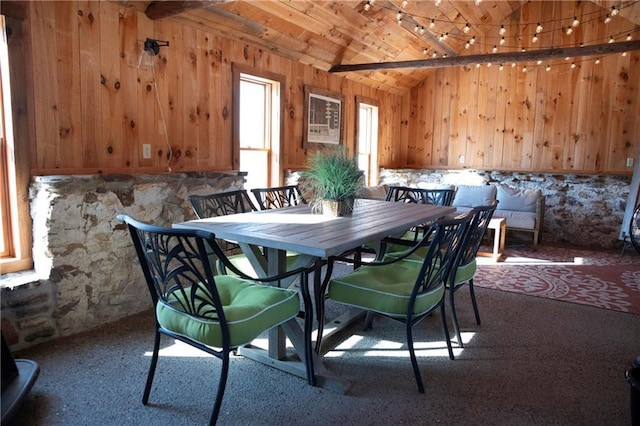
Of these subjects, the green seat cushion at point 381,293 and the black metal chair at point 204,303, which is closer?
the black metal chair at point 204,303

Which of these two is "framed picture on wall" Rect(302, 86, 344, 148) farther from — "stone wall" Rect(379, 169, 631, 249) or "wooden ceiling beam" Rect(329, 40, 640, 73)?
"stone wall" Rect(379, 169, 631, 249)

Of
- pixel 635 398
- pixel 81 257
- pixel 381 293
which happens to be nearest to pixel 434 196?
pixel 381 293

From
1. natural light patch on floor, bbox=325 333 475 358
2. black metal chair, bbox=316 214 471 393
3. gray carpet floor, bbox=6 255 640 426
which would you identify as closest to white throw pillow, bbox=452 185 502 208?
gray carpet floor, bbox=6 255 640 426

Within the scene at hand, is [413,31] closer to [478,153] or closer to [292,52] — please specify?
[292,52]

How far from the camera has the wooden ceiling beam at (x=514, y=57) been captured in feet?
14.1

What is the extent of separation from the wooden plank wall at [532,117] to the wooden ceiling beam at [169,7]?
495 centimetres

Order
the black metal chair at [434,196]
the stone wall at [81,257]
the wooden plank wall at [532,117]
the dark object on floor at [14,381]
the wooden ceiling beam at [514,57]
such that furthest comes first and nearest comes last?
the wooden plank wall at [532,117]
the wooden ceiling beam at [514,57]
the black metal chair at [434,196]
the stone wall at [81,257]
the dark object on floor at [14,381]

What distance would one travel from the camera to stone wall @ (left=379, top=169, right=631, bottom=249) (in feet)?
19.4

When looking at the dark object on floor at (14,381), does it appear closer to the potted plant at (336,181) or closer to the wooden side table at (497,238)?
the potted plant at (336,181)

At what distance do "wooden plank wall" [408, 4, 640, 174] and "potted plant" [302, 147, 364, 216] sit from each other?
475 cm

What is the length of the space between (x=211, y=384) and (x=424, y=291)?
1.21 m

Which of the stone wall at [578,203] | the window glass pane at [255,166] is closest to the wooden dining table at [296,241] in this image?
the window glass pane at [255,166]

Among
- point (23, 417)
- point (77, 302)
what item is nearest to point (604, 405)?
point (23, 417)

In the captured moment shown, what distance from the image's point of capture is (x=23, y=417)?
6.33 feet
